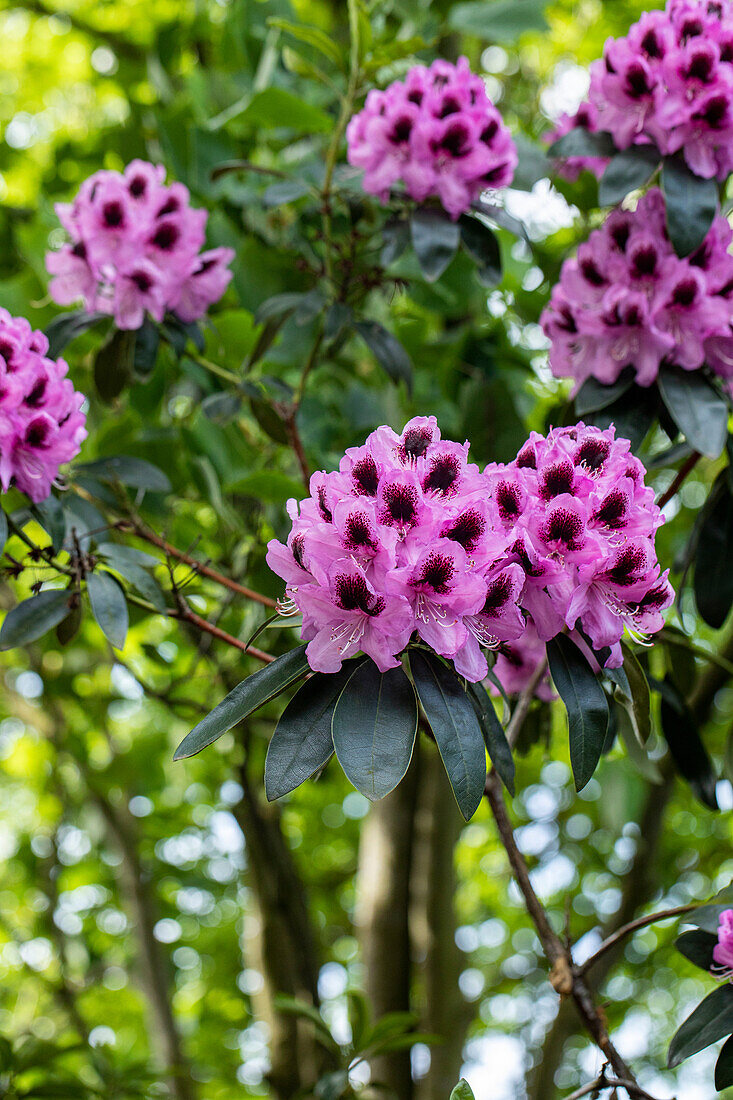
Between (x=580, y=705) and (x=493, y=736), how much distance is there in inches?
4.2

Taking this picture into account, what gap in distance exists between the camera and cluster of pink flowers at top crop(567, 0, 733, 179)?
1290mm

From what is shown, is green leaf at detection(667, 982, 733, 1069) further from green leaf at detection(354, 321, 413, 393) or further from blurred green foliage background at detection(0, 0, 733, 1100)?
green leaf at detection(354, 321, 413, 393)

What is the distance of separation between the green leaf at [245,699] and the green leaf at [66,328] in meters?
0.77

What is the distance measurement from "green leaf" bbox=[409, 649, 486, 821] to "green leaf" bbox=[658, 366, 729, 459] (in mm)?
537

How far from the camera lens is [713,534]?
5.00 feet

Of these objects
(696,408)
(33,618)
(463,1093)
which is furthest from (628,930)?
(33,618)

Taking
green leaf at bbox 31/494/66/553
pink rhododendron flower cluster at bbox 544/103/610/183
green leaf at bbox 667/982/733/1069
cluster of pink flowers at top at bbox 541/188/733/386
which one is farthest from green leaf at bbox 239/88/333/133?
green leaf at bbox 667/982/733/1069

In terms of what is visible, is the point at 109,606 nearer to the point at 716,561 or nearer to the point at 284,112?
the point at 716,561

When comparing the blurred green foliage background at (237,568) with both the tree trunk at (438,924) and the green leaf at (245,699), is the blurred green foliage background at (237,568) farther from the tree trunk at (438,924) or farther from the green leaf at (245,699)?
the green leaf at (245,699)

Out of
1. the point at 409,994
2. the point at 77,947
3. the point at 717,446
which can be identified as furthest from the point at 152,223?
the point at 77,947

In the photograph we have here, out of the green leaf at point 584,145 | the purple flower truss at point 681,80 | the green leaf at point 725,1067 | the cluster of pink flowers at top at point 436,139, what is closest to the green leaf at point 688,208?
the purple flower truss at point 681,80

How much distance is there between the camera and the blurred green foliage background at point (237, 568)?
6.21ft

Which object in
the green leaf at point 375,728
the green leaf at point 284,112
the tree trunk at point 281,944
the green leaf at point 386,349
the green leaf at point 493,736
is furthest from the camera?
the tree trunk at point 281,944

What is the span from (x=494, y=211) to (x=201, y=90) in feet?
3.63
